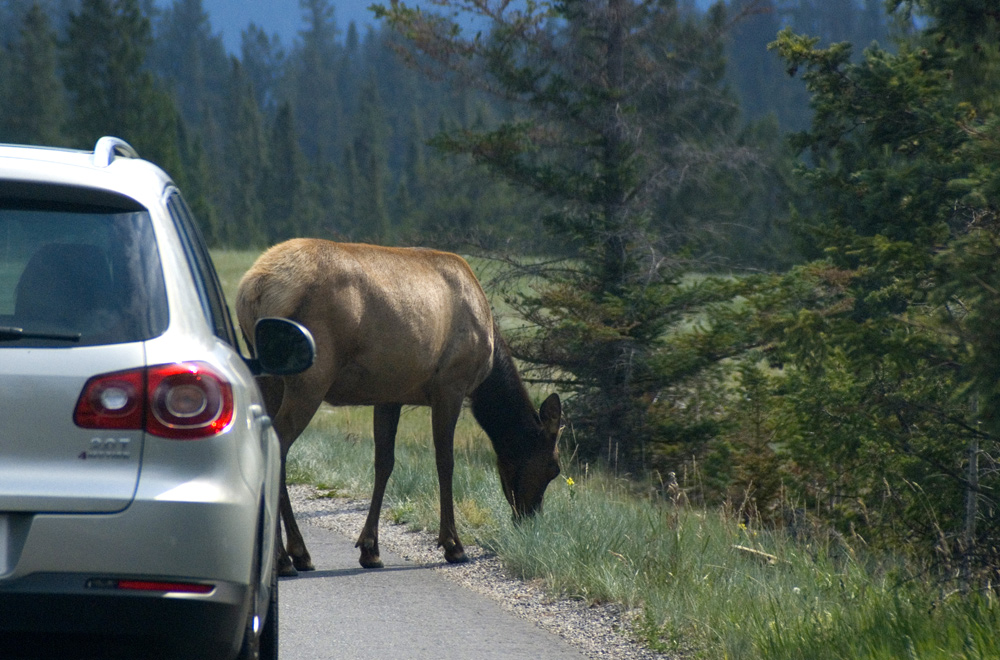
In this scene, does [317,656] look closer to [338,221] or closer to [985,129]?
[985,129]

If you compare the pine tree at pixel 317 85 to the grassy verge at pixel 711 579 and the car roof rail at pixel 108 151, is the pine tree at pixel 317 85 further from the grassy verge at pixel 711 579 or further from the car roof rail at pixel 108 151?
the car roof rail at pixel 108 151

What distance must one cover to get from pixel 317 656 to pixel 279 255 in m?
3.00

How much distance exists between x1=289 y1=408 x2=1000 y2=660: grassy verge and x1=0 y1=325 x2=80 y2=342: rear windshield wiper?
10.2 feet

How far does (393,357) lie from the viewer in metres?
8.21

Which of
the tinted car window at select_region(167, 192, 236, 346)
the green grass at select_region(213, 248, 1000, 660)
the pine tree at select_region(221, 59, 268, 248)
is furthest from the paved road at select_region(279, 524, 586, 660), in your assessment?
the pine tree at select_region(221, 59, 268, 248)

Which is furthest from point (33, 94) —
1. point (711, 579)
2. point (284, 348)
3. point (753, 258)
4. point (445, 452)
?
point (284, 348)

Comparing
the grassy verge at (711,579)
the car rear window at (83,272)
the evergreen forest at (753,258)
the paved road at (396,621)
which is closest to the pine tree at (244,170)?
the evergreen forest at (753,258)

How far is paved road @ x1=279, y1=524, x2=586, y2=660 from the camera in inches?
223

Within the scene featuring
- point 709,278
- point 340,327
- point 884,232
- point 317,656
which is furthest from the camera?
point 709,278

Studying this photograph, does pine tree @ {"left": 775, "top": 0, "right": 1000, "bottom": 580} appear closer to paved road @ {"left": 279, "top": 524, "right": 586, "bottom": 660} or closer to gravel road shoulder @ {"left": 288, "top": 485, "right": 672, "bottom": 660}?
gravel road shoulder @ {"left": 288, "top": 485, "right": 672, "bottom": 660}

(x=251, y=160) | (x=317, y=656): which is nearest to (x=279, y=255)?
(x=317, y=656)

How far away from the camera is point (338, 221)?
7525 centimetres

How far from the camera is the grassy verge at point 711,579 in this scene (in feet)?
16.8

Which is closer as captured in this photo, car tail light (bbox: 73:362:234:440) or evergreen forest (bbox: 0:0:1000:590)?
car tail light (bbox: 73:362:234:440)
